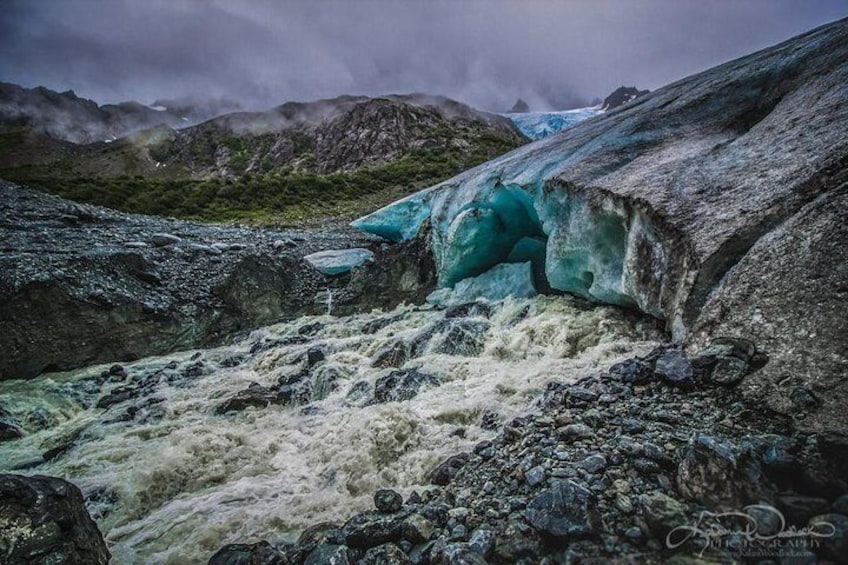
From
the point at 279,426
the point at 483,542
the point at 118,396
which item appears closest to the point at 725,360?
the point at 483,542

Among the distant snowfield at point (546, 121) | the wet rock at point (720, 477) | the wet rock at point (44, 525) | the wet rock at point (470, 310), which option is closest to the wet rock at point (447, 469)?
the wet rock at point (720, 477)

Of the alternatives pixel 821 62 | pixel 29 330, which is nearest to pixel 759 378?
pixel 821 62

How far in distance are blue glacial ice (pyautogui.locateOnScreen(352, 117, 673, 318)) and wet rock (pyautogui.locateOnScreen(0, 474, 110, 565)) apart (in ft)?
21.9

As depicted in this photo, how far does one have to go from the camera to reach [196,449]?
5.41 m

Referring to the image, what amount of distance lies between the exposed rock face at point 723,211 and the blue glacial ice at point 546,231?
0.13 feet

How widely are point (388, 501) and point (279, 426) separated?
329 centimetres

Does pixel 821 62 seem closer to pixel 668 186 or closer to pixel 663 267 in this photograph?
pixel 668 186

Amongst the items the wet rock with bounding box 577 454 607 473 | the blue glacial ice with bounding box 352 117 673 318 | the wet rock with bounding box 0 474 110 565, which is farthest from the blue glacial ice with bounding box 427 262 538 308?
the wet rock with bounding box 0 474 110 565

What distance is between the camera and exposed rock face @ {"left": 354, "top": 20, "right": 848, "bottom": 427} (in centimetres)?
330

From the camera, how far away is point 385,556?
8.82 ft

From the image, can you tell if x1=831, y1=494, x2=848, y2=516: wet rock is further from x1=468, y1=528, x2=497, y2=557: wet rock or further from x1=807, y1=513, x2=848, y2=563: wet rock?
x1=468, y1=528, x2=497, y2=557: wet rock

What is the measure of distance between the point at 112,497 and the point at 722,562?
5.77m


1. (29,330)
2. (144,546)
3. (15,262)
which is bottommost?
(144,546)

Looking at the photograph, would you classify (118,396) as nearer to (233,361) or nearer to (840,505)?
(233,361)
